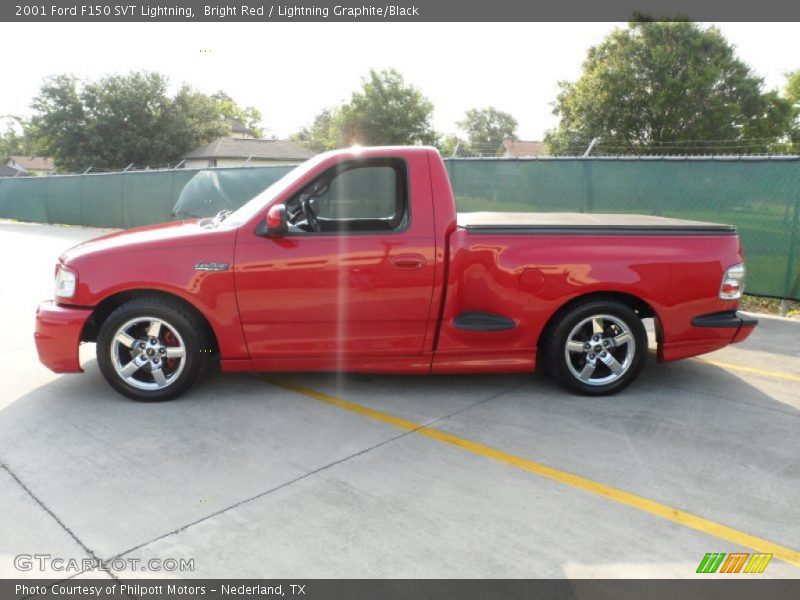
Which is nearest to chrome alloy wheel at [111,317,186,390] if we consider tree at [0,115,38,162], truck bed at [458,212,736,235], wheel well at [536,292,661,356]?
truck bed at [458,212,736,235]

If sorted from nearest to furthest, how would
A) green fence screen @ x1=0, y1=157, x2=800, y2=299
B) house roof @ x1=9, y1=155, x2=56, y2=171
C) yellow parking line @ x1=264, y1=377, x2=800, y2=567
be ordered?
yellow parking line @ x1=264, y1=377, x2=800, y2=567 < green fence screen @ x1=0, y1=157, x2=800, y2=299 < house roof @ x1=9, y1=155, x2=56, y2=171

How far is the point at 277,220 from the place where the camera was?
4.33 m

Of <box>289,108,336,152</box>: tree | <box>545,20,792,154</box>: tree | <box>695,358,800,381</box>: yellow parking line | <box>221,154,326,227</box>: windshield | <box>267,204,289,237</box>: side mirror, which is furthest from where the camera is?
<box>289,108,336,152</box>: tree

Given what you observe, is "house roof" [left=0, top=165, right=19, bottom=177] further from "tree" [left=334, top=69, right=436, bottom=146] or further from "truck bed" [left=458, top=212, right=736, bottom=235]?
"truck bed" [left=458, top=212, right=736, bottom=235]

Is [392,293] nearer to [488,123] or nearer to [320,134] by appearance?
[320,134]

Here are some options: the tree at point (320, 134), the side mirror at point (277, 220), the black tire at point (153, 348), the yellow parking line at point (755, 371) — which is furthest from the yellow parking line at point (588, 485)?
the tree at point (320, 134)

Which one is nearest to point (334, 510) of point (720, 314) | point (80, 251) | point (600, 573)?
point (600, 573)

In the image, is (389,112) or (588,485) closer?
(588,485)

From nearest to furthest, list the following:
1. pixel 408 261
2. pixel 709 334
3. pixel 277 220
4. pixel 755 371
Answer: pixel 277 220 → pixel 408 261 → pixel 709 334 → pixel 755 371

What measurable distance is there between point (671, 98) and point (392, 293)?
123 ft

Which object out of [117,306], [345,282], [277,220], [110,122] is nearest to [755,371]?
[345,282]

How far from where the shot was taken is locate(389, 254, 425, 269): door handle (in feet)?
14.7

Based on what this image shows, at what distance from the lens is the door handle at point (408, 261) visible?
447 centimetres

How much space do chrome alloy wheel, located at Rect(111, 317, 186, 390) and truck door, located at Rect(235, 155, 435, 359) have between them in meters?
0.54
